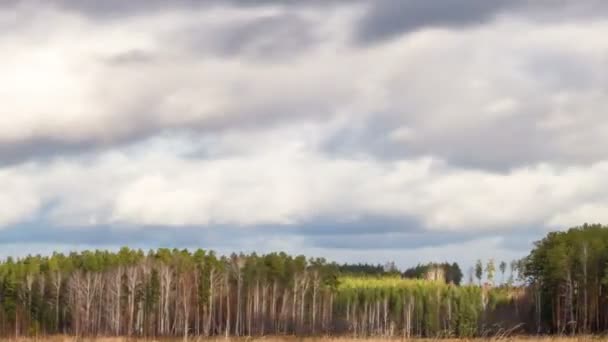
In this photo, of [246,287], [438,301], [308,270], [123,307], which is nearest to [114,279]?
[123,307]

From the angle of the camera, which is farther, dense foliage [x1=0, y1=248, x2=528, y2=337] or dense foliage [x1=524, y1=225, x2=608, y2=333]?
dense foliage [x1=0, y1=248, x2=528, y2=337]

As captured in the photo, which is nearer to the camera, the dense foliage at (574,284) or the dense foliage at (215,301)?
the dense foliage at (574,284)

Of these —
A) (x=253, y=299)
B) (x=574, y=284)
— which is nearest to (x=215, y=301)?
(x=253, y=299)

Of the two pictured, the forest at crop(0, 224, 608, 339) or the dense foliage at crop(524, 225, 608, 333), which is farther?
the forest at crop(0, 224, 608, 339)

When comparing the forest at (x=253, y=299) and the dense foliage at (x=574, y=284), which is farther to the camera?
the forest at (x=253, y=299)

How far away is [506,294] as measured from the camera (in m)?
159

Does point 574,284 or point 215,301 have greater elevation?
point 574,284

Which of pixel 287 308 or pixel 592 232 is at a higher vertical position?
pixel 592 232

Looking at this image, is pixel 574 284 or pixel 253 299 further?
pixel 253 299

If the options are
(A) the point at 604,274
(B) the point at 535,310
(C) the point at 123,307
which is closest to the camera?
(A) the point at 604,274

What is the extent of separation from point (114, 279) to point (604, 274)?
6802cm

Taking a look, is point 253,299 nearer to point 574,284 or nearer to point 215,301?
point 215,301

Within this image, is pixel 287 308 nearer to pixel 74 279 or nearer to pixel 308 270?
pixel 308 270

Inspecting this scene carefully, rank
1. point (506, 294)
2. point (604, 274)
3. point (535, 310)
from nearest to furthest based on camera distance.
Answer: point (604, 274) < point (535, 310) < point (506, 294)
